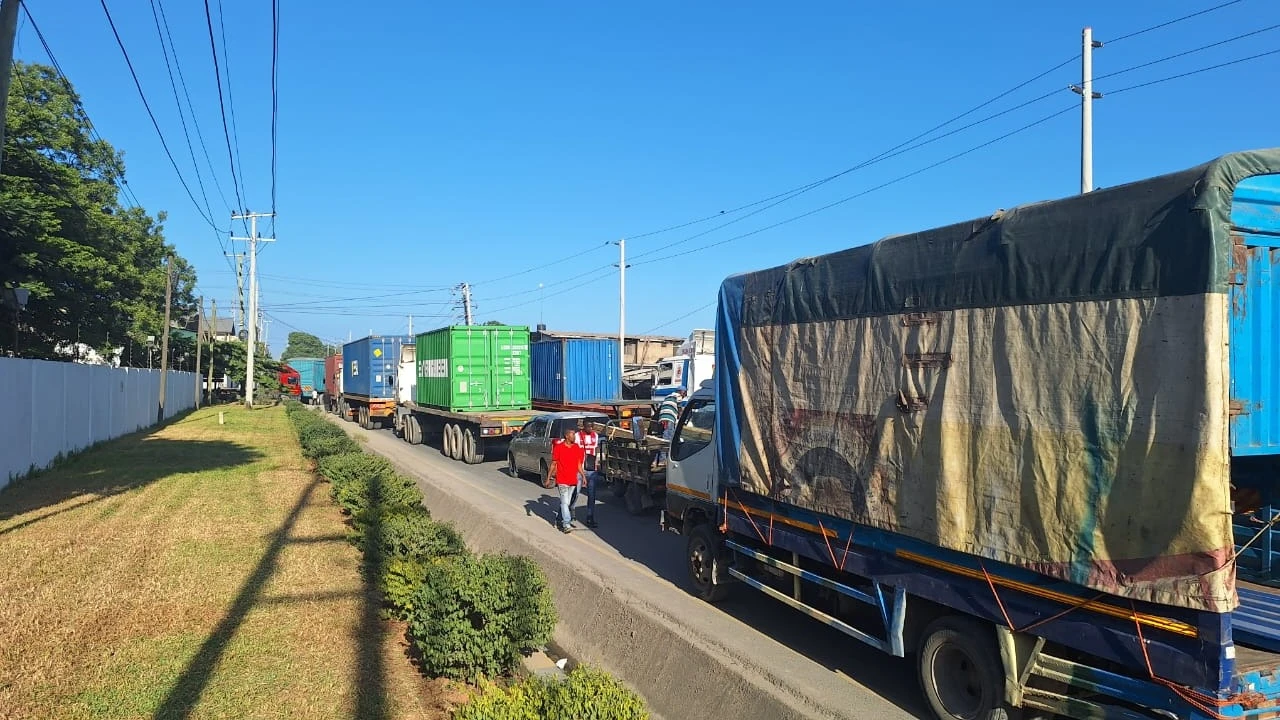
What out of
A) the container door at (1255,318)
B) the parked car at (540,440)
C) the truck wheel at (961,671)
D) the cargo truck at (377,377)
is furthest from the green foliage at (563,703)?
the cargo truck at (377,377)

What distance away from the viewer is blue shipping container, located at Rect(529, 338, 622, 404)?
80.7 feet

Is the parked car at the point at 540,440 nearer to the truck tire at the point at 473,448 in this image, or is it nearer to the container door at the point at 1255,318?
the truck tire at the point at 473,448

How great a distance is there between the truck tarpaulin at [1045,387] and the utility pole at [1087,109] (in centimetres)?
983

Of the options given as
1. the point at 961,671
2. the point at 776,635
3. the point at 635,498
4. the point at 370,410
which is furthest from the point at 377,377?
the point at 961,671

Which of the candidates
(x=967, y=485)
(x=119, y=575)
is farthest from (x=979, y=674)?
(x=119, y=575)

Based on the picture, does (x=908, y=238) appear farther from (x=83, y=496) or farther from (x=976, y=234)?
(x=83, y=496)

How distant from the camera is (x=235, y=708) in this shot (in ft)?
14.9

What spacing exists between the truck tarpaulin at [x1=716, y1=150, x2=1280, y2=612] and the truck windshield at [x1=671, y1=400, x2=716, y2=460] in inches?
76.8

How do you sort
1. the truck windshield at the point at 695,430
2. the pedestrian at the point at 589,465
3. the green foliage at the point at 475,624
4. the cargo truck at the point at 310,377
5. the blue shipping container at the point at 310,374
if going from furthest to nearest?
the blue shipping container at the point at 310,374 < the cargo truck at the point at 310,377 < the pedestrian at the point at 589,465 < the truck windshield at the point at 695,430 < the green foliage at the point at 475,624

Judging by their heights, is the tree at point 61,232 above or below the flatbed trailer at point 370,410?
above

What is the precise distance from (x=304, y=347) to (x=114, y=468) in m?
153

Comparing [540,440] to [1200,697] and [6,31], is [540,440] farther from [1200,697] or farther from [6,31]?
[1200,697]

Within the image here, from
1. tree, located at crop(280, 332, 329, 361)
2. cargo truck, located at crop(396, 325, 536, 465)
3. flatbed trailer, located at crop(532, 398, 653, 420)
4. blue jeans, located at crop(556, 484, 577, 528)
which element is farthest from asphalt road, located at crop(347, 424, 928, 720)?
tree, located at crop(280, 332, 329, 361)

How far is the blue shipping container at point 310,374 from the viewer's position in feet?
213
